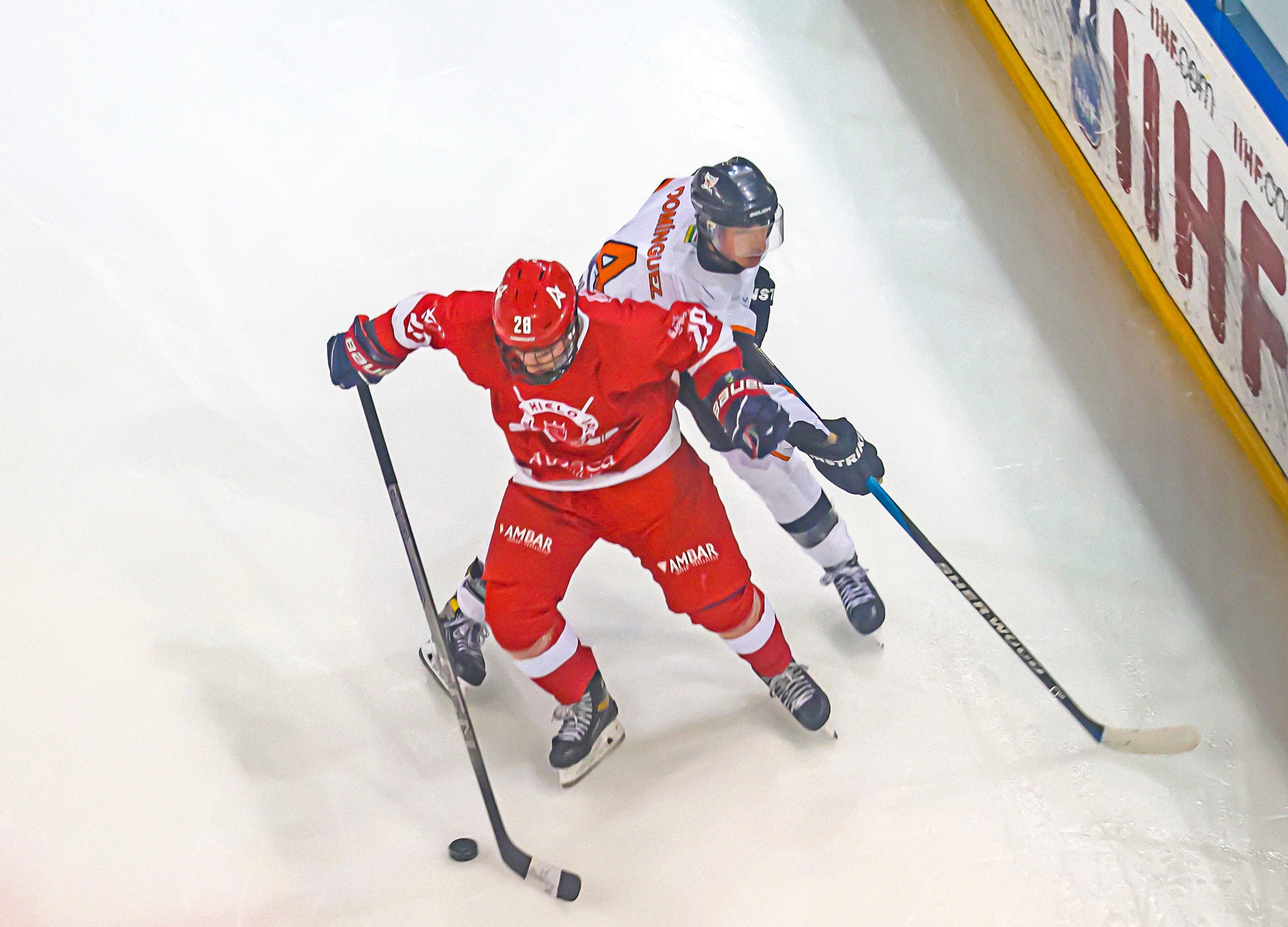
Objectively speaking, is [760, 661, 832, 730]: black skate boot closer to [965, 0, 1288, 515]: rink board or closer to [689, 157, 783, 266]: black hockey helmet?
[689, 157, 783, 266]: black hockey helmet

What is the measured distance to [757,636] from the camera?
2.72m

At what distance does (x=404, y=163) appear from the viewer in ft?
13.6

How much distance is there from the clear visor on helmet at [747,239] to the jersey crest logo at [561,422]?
17.3 inches

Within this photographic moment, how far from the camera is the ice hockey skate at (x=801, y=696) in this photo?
279 centimetres

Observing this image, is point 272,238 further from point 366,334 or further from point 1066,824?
point 1066,824

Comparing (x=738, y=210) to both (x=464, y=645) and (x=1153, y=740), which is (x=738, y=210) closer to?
(x=464, y=645)

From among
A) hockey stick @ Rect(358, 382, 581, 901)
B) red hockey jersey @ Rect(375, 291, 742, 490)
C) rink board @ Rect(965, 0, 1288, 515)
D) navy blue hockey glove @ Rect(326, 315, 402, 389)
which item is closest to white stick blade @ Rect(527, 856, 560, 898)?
hockey stick @ Rect(358, 382, 581, 901)

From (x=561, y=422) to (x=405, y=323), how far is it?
0.38 meters

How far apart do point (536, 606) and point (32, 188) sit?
8.09ft

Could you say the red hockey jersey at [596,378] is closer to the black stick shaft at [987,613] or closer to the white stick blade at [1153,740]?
the black stick shaft at [987,613]

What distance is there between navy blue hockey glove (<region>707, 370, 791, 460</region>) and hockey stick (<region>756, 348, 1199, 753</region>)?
0.28 metres

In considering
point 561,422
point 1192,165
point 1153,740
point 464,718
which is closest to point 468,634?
point 464,718

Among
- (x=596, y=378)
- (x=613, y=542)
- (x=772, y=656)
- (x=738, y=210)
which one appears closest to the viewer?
(x=596, y=378)

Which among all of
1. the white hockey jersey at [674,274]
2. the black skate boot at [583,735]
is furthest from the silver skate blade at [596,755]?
the white hockey jersey at [674,274]
